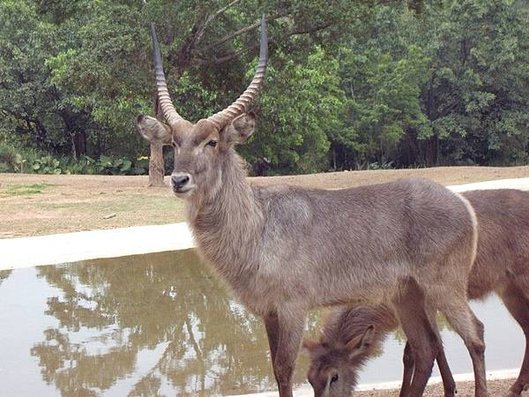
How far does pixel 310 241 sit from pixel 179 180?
2.66 feet

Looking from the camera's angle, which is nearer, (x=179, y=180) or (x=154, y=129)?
(x=179, y=180)

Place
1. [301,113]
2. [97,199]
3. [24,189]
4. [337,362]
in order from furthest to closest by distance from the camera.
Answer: [301,113] < [24,189] < [97,199] < [337,362]

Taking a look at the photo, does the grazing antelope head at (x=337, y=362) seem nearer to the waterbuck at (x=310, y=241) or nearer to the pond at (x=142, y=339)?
the waterbuck at (x=310, y=241)

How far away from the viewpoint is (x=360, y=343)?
16.8 feet

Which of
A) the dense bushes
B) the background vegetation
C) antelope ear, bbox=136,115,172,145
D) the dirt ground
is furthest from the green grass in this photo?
antelope ear, bbox=136,115,172,145

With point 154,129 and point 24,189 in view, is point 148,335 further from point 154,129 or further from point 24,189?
point 24,189

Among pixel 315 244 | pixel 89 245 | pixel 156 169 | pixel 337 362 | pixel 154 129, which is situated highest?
pixel 154 129

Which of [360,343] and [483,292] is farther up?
[483,292]

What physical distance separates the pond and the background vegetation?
9.78 meters

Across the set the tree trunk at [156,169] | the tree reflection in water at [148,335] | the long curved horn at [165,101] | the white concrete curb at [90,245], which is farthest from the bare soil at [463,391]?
the tree trunk at [156,169]

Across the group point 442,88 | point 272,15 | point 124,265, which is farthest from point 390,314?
point 442,88

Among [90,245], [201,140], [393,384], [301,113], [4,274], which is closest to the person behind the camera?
[201,140]

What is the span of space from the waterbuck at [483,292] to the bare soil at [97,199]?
24.0 inches

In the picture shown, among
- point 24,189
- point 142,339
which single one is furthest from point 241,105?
point 24,189
